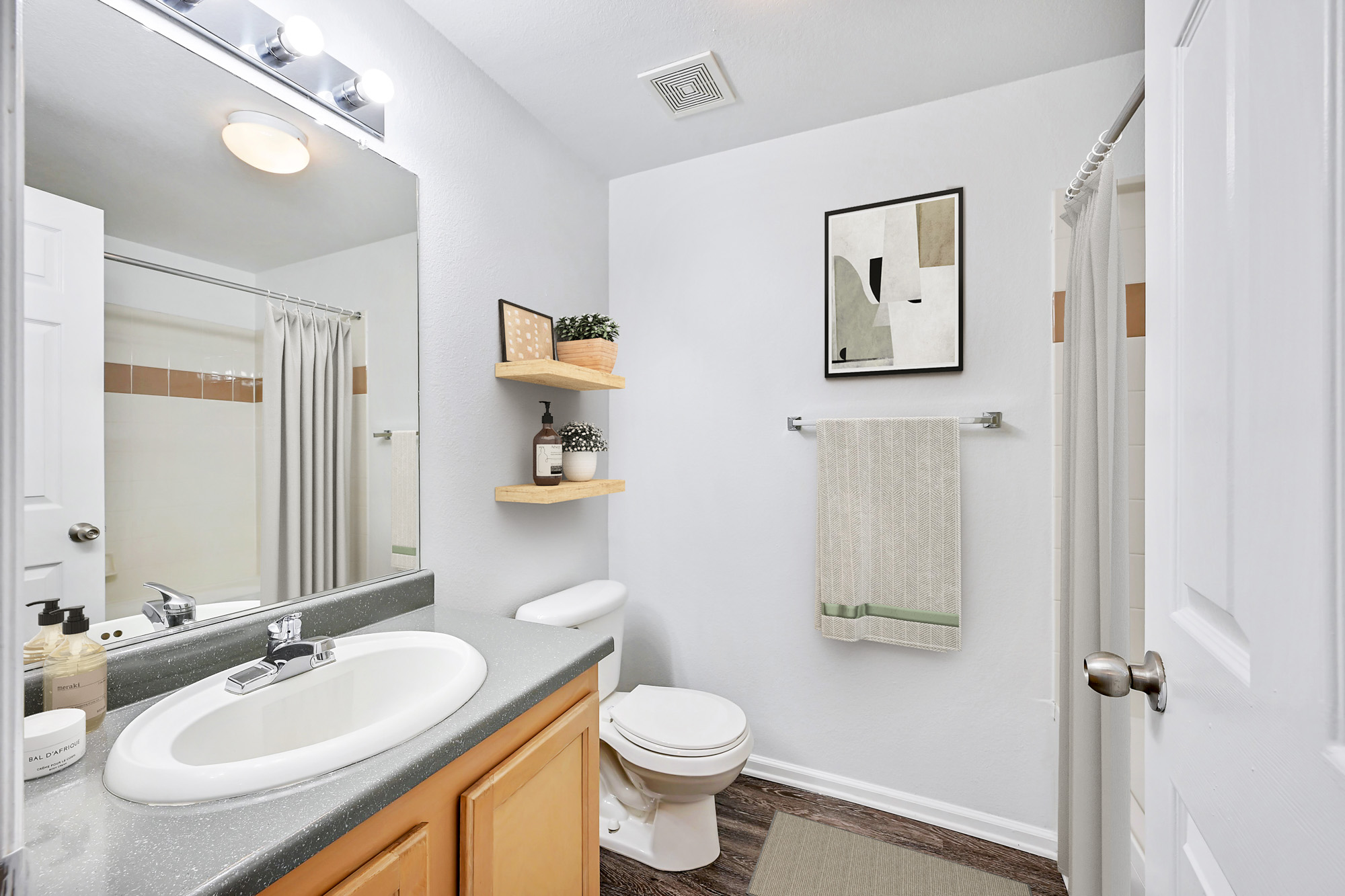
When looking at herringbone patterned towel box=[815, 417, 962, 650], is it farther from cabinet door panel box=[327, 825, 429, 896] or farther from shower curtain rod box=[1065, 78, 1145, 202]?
cabinet door panel box=[327, 825, 429, 896]

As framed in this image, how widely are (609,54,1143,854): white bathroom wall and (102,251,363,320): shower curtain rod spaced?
1169 millimetres

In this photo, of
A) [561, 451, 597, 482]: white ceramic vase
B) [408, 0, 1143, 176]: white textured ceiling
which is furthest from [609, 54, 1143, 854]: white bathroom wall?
[561, 451, 597, 482]: white ceramic vase

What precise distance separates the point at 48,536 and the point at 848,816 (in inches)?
81.3

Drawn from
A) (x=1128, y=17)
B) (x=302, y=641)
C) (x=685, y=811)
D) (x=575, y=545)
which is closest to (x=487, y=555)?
(x=575, y=545)

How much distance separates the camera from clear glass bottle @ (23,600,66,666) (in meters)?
0.82

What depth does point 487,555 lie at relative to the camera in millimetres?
1704

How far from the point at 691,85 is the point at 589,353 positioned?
2.78ft

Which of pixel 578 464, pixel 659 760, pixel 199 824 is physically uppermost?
pixel 578 464

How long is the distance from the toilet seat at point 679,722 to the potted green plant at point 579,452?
72 cm

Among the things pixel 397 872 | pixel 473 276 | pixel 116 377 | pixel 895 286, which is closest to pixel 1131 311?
pixel 895 286

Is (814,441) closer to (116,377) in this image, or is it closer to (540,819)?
(540,819)

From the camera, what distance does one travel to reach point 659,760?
158cm

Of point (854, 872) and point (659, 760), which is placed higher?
point (659, 760)

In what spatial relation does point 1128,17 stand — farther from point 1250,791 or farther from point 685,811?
point 685,811
